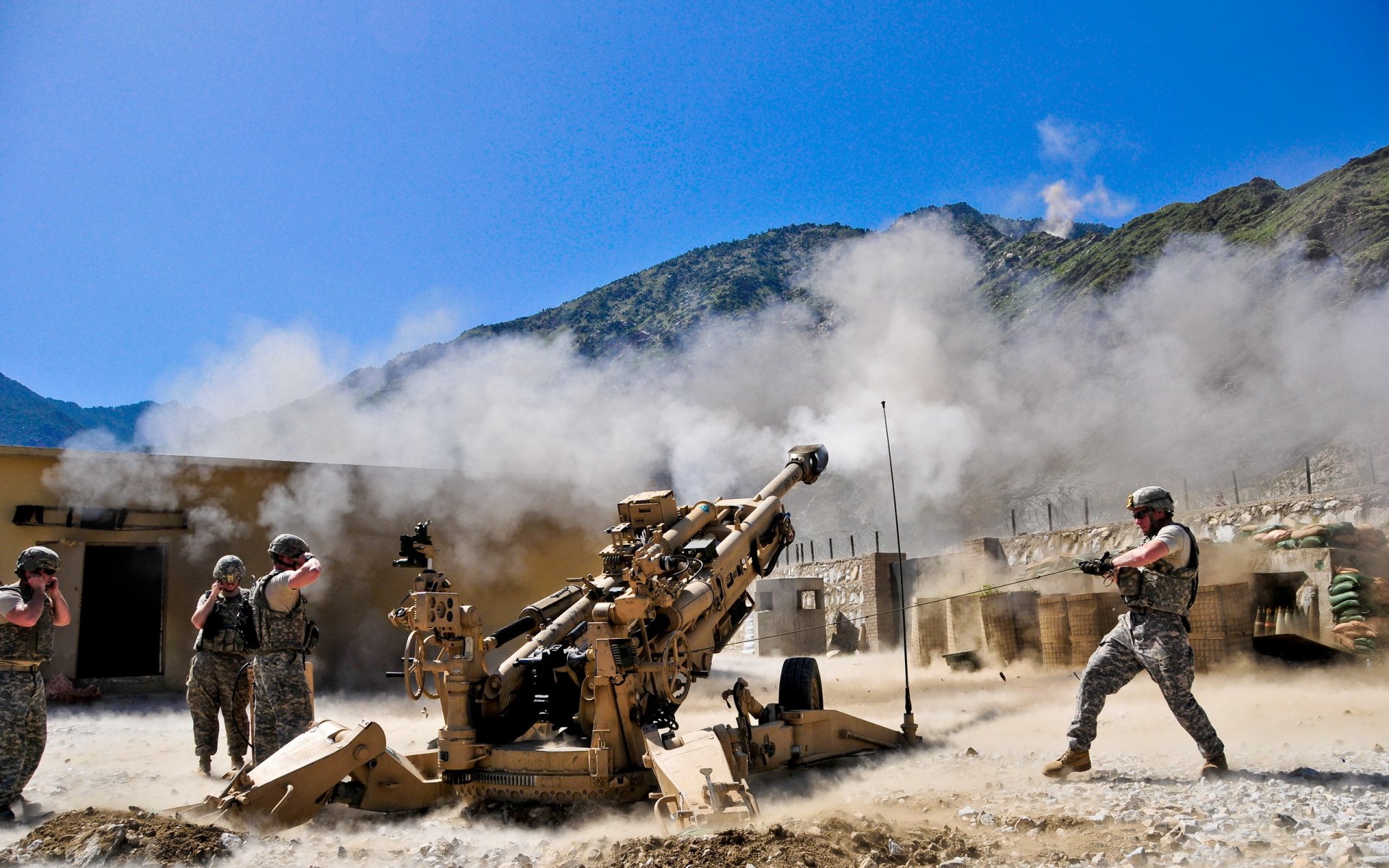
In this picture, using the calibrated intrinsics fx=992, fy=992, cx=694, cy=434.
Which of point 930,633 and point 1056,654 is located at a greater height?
point 930,633

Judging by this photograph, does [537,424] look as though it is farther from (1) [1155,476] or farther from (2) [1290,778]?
(1) [1155,476]

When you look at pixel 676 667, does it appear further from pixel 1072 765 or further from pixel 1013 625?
pixel 1013 625

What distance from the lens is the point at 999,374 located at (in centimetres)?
5059

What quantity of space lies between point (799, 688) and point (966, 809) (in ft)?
8.38

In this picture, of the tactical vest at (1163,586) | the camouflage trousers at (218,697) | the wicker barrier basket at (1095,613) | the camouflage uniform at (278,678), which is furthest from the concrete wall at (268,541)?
the tactical vest at (1163,586)

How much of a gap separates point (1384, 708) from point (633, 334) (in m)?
61.4

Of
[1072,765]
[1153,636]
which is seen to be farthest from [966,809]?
[1153,636]

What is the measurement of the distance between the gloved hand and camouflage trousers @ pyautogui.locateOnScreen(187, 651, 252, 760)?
6245 millimetres

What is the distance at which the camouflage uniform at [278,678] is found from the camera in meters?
6.86

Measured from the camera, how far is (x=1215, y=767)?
19.1 feet

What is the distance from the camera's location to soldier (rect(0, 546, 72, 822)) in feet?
20.3

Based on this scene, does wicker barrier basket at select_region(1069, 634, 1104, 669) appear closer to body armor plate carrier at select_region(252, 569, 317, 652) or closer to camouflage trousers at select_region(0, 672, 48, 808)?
body armor plate carrier at select_region(252, 569, 317, 652)

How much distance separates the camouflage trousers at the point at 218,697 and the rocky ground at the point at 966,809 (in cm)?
40

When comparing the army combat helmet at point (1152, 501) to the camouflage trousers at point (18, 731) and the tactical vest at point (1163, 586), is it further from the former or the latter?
the camouflage trousers at point (18, 731)
